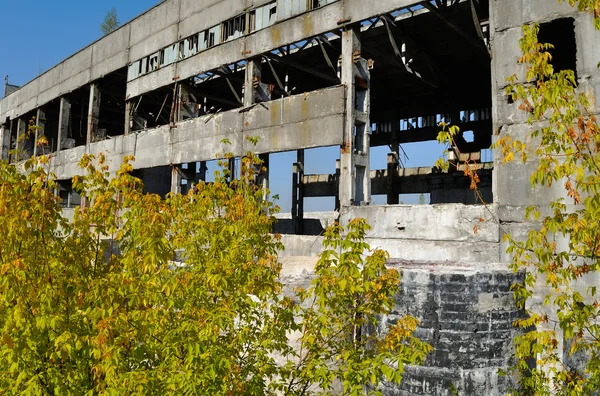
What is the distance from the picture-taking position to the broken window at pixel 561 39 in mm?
11031

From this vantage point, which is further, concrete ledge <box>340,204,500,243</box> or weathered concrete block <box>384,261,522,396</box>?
concrete ledge <box>340,204,500,243</box>

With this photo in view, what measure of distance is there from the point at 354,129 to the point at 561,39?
268 inches

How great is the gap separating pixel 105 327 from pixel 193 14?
1902 cm

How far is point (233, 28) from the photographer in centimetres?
1836

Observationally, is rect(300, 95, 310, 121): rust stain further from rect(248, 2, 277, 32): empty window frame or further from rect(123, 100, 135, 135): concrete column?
rect(123, 100, 135, 135): concrete column

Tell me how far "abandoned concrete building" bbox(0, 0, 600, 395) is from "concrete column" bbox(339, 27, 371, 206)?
0.04 m

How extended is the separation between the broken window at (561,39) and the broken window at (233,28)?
1087 cm

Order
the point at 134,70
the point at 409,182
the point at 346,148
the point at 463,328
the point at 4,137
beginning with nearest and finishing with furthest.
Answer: the point at 463,328
the point at 346,148
the point at 134,70
the point at 409,182
the point at 4,137

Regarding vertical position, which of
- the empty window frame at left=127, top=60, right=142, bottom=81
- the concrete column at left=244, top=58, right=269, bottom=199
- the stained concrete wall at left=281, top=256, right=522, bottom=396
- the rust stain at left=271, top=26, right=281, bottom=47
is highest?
the empty window frame at left=127, top=60, right=142, bottom=81

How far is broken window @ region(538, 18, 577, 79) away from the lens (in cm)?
1103

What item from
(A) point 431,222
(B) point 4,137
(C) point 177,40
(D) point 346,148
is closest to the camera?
(A) point 431,222

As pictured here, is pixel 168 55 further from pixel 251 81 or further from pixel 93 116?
pixel 93 116

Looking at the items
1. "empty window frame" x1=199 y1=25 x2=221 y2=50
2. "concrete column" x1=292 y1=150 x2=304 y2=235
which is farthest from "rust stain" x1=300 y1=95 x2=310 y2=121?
"concrete column" x1=292 y1=150 x2=304 y2=235

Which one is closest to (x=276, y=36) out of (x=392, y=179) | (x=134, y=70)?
(x=134, y=70)
